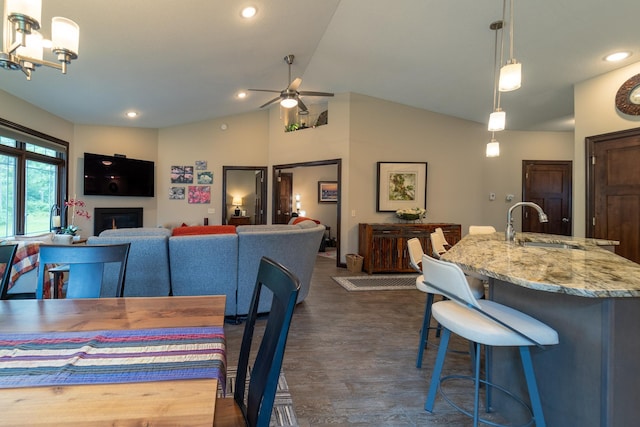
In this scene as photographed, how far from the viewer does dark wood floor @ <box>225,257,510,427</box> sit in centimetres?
179

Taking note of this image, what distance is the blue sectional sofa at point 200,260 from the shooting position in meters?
2.87

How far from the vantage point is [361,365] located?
233cm

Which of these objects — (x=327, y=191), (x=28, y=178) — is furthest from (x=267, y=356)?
(x=327, y=191)

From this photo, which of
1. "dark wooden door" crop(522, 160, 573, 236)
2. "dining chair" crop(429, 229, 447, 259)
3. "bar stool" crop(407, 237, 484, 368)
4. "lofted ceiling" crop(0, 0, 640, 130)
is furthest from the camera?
"dark wooden door" crop(522, 160, 573, 236)

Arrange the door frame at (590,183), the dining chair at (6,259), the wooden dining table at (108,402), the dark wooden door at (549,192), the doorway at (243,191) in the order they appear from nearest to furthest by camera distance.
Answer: the wooden dining table at (108,402) < the dining chair at (6,259) < the door frame at (590,183) < the dark wooden door at (549,192) < the doorway at (243,191)

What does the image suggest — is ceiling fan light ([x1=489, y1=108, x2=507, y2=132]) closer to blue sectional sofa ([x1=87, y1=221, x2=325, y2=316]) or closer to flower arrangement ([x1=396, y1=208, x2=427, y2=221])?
blue sectional sofa ([x1=87, y1=221, x2=325, y2=316])

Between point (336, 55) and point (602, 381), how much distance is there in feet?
15.1

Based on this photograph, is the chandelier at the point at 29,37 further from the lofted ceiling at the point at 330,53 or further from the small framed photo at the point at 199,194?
the small framed photo at the point at 199,194

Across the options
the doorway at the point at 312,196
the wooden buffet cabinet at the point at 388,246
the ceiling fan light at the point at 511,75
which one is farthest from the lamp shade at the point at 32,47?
the doorway at the point at 312,196

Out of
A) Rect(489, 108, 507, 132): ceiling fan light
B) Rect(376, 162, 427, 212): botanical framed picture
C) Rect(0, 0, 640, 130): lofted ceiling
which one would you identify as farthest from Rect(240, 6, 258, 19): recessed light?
Rect(376, 162, 427, 212): botanical framed picture

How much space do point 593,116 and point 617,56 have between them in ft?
2.36

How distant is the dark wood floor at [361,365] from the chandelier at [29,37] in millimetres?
2309

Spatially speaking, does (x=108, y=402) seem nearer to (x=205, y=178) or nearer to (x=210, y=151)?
(x=205, y=178)

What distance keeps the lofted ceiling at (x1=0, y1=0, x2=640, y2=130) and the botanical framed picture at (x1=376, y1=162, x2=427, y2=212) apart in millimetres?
1214
